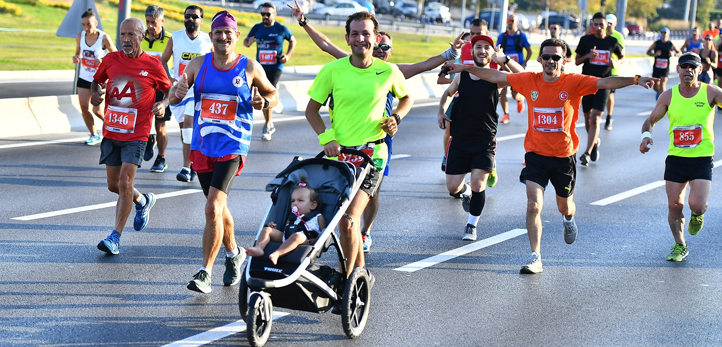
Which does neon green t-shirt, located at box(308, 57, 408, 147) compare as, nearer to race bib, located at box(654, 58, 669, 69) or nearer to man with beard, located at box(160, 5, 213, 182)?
man with beard, located at box(160, 5, 213, 182)

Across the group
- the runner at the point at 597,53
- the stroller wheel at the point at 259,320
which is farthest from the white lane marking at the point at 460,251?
the runner at the point at 597,53

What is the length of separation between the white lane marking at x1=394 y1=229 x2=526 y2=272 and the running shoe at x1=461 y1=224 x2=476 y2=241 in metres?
0.08

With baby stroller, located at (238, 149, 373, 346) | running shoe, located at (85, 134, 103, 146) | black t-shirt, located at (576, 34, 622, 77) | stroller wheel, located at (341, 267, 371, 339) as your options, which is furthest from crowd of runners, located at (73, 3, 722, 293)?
black t-shirt, located at (576, 34, 622, 77)

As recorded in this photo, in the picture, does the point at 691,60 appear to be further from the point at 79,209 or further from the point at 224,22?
the point at 79,209

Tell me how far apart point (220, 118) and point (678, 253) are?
4.40 meters

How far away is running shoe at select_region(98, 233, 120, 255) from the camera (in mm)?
7570

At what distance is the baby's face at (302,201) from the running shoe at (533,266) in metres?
2.48

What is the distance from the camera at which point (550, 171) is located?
26.3ft

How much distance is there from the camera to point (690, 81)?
8281 millimetres

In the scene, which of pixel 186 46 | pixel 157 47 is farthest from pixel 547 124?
pixel 157 47

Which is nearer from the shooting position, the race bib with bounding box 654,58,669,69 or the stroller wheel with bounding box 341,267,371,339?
the stroller wheel with bounding box 341,267,371,339

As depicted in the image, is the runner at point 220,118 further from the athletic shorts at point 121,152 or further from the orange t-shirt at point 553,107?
the orange t-shirt at point 553,107

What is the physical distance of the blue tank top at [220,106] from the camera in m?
6.80

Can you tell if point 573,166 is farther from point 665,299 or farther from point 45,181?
point 45,181
